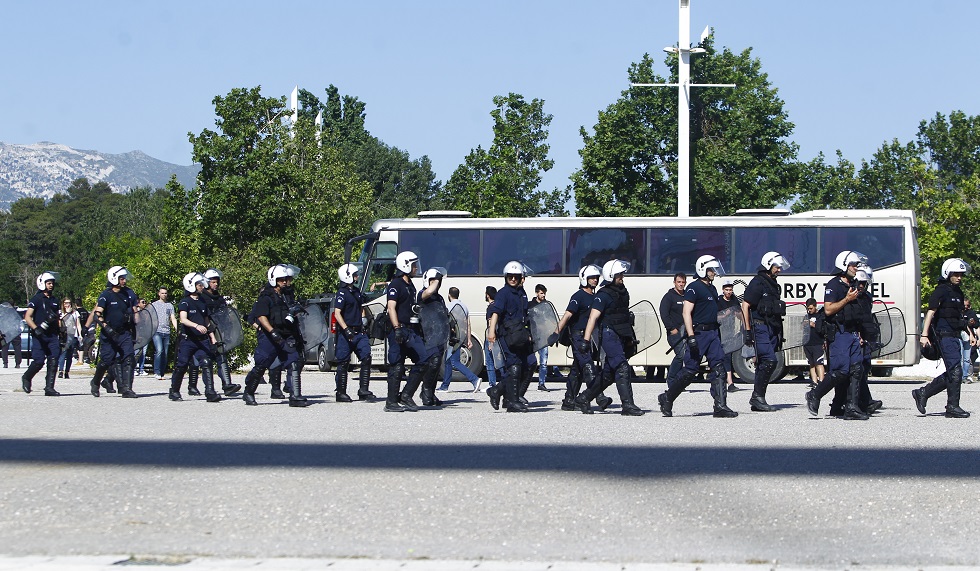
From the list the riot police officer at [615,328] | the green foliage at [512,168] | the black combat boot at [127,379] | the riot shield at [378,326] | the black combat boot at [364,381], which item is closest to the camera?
the riot police officer at [615,328]

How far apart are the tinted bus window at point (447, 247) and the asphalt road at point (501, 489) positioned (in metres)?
12.6

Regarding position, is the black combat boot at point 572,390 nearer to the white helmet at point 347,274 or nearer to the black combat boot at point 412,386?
the black combat boot at point 412,386

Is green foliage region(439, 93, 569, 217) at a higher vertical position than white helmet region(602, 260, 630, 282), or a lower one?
higher

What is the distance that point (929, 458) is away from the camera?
10305 mm

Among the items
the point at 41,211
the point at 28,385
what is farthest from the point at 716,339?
the point at 41,211

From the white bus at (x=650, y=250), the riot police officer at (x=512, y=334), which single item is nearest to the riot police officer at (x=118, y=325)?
the riot police officer at (x=512, y=334)

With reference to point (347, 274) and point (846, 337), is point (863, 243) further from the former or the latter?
point (846, 337)

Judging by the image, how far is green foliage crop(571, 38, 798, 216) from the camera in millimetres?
52750

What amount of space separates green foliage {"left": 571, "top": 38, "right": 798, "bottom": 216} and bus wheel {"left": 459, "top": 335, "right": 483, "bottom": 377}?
26.7m

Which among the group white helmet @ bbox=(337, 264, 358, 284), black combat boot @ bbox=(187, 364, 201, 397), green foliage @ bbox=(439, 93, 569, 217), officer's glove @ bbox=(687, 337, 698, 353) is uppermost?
green foliage @ bbox=(439, 93, 569, 217)

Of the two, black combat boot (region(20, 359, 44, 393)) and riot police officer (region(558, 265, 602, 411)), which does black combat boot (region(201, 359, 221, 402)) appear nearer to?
black combat boot (region(20, 359, 44, 393))

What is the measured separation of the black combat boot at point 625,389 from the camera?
15.1 m

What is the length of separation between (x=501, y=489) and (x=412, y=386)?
7.40 metres

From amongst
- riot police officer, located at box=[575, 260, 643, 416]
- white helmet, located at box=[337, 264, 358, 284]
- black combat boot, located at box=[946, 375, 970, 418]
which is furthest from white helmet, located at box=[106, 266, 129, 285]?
black combat boot, located at box=[946, 375, 970, 418]
